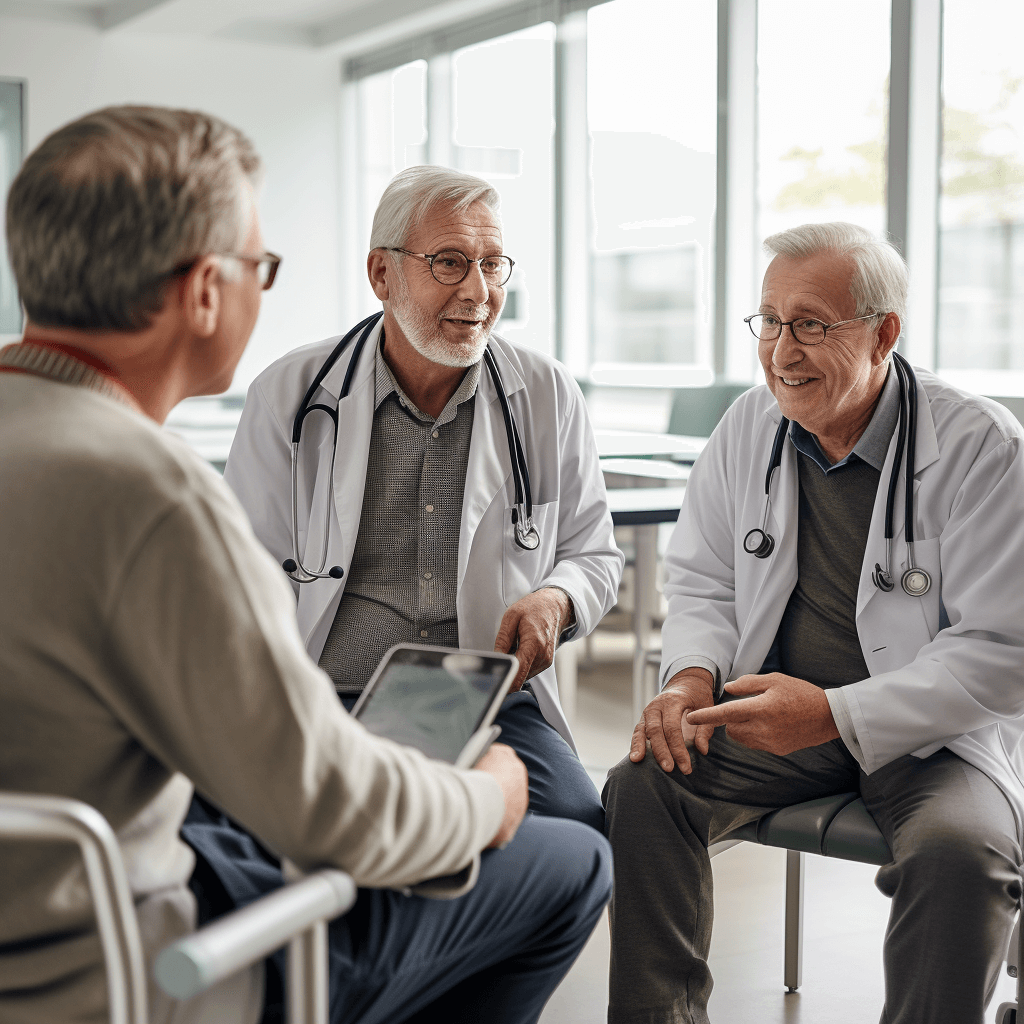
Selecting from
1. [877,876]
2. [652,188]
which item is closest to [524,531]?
[877,876]

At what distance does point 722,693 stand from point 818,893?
879 millimetres

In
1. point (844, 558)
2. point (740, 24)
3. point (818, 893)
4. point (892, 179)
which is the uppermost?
point (740, 24)

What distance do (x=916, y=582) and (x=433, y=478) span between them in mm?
771

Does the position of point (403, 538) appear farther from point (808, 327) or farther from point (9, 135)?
point (9, 135)

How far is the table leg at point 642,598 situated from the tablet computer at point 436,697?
1.89m

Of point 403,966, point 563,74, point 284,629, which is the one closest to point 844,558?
point 403,966

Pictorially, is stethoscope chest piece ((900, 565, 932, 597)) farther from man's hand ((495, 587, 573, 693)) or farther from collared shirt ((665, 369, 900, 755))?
man's hand ((495, 587, 573, 693))

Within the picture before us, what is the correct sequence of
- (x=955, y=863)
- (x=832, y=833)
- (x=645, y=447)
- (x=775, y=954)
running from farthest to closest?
(x=645, y=447), (x=775, y=954), (x=832, y=833), (x=955, y=863)

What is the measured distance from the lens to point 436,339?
6.28ft

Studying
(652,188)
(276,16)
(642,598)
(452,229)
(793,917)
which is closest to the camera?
(452,229)

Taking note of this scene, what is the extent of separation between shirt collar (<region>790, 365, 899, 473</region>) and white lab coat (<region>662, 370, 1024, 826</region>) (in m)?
0.04

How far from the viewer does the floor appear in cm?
198

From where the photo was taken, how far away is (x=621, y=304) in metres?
6.68

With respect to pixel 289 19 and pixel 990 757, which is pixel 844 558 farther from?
pixel 289 19
